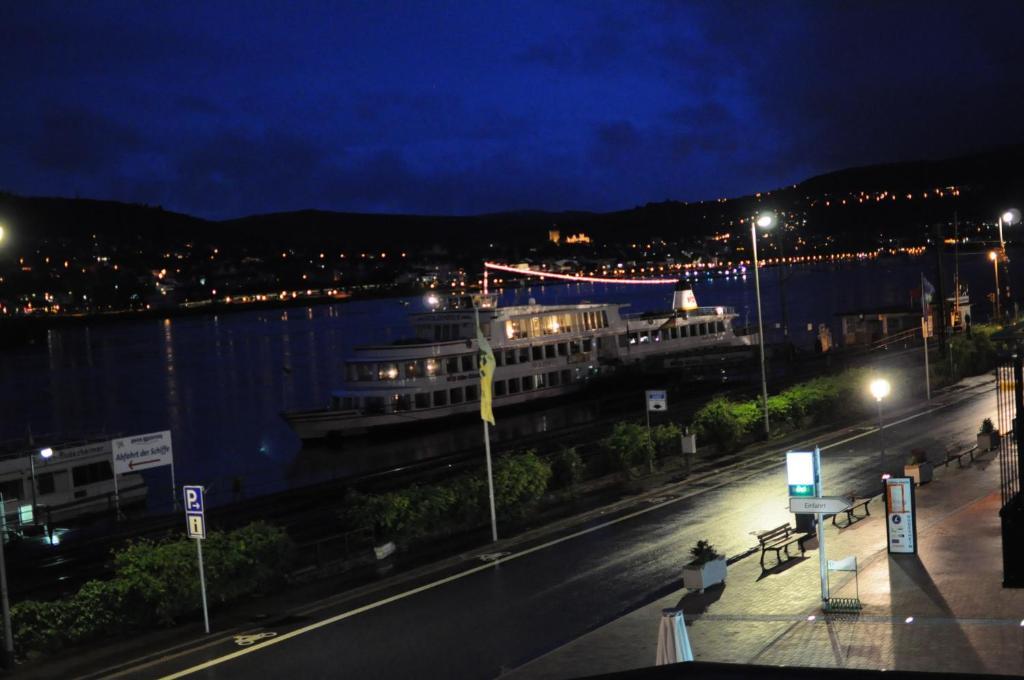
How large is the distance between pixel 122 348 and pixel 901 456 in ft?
443

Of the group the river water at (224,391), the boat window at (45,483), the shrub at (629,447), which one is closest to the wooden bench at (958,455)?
the shrub at (629,447)

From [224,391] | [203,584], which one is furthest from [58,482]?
[224,391]

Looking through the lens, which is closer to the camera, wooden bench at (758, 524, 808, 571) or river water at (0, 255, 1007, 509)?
wooden bench at (758, 524, 808, 571)

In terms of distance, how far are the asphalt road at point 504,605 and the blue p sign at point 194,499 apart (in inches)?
81.1

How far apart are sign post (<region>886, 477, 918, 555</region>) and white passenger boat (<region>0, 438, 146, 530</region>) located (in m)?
26.0

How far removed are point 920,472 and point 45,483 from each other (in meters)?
28.1

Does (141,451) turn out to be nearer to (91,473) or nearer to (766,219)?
(91,473)

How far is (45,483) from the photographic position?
112ft

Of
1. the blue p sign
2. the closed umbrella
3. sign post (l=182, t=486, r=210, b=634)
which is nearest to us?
the closed umbrella

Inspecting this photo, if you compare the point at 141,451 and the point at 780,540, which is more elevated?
the point at 141,451

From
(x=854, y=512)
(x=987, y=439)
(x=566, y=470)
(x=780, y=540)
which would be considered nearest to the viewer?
(x=780, y=540)

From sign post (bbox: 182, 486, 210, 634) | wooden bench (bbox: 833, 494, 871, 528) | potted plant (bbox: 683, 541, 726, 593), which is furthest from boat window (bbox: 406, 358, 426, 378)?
potted plant (bbox: 683, 541, 726, 593)

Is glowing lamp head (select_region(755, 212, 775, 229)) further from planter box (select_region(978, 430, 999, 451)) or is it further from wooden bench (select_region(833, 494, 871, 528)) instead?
wooden bench (select_region(833, 494, 871, 528))

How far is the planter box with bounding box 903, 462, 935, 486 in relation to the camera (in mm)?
21312
